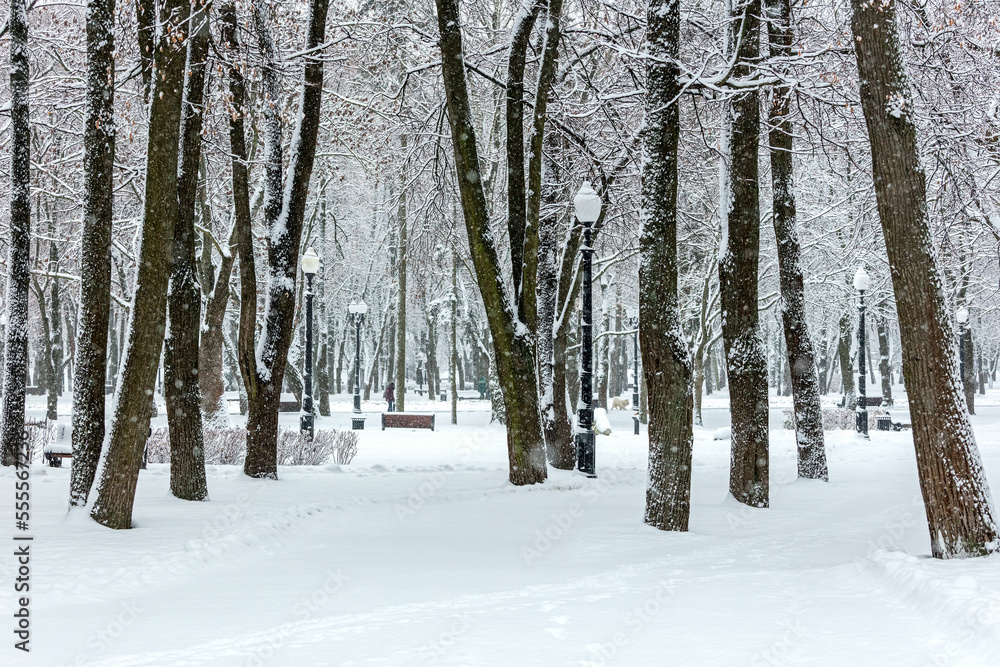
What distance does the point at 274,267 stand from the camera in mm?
11906

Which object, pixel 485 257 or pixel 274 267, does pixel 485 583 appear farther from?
pixel 274 267

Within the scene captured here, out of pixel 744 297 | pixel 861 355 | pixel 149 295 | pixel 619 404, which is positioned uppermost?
pixel 744 297

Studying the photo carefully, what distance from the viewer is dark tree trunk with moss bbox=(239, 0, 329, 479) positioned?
11.8 m

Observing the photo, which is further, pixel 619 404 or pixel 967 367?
pixel 619 404

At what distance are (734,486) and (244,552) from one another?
638 cm

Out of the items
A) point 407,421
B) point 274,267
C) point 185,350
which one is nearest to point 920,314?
point 185,350

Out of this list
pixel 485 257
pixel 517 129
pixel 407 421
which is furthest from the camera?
pixel 407 421

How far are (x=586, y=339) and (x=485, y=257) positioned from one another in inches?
87.3

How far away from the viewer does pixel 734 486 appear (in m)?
11.2

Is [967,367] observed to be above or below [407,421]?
above

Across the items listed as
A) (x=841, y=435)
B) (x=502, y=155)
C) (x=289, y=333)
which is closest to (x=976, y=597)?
(x=289, y=333)

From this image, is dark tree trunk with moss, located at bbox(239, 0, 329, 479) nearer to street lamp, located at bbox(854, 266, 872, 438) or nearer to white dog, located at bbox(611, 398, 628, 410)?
street lamp, located at bbox(854, 266, 872, 438)

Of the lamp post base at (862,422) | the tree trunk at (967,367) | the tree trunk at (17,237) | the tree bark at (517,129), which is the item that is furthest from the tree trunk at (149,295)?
the tree trunk at (967,367)

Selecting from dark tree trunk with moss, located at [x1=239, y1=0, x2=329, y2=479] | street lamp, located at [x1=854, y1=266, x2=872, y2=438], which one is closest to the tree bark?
dark tree trunk with moss, located at [x1=239, y1=0, x2=329, y2=479]
